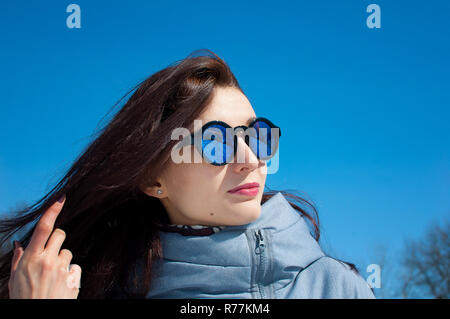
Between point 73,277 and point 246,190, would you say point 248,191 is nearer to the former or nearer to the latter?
point 246,190

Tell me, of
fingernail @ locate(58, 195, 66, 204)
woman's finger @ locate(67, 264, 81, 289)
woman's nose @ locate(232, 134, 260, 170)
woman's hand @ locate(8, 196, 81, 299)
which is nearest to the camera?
woman's hand @ locate(8, 196, 81, 299)

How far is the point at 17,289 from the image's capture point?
7.72 feet

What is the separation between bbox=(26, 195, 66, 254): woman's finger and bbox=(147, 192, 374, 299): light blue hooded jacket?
0.65m

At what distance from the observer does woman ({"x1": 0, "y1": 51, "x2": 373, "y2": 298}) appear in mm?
2537

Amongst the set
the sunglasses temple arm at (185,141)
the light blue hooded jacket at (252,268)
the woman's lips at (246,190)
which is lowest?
the light blue hooded jacket at (252,268)

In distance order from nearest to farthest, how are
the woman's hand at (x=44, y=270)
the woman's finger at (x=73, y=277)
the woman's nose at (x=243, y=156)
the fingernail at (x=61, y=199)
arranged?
the woman's hand at (x=44, y=270) → the woman's finger at (x=73, y=277) → the woman's nose at (x=243, y=156) → the fingernail at (x=61, y=199)

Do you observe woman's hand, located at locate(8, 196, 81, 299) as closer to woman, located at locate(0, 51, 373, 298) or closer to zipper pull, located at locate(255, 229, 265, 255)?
woman, located at locate(0, 51, 373, 298)

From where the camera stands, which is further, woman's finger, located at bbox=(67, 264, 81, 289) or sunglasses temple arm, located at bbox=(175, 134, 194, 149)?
sunglasses temple arm, located at bbox=(175, 134, 194, 149)

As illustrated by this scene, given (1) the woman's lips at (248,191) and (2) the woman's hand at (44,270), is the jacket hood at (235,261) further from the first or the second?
(2) the woman's hand at (44,270)

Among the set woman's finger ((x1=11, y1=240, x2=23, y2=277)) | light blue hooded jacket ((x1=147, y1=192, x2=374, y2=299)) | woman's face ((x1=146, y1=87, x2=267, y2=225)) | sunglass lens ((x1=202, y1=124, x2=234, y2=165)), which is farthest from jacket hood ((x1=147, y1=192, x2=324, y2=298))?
woman's finger ((x1=11, y1=240, x2=23, y2=277))

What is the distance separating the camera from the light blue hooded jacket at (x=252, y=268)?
2.54 meters

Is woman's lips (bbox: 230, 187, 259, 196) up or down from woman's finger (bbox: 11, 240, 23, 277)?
up

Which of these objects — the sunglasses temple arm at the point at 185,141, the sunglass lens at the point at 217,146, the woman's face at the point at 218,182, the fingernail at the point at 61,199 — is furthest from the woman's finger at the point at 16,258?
the sunglass lens at the point at 217,146

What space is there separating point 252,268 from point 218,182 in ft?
1.67
